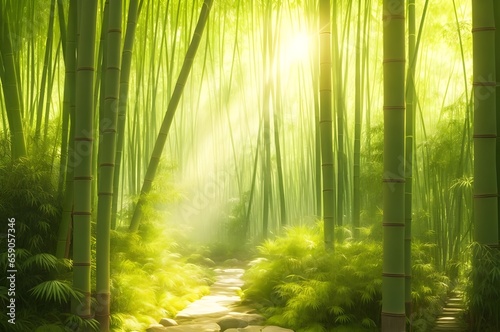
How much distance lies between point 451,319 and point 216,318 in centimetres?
157

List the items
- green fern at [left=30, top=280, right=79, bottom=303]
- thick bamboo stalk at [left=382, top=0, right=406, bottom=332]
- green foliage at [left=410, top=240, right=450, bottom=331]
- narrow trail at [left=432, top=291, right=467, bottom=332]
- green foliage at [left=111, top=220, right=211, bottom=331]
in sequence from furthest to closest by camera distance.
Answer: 1. green foliage at [left=111, top=220, right=211, bottom=331]
2. green foliage at [left=410, top=240, right=450, bottom=331]
3. narrow trail at [left=432, top=291, right=467, bottom=332]
4. green fern at [left=30, top=280, right=79, bottom=303]
5. thick bamboo stalk at [left=382, top=0, right=406, bottom=332]

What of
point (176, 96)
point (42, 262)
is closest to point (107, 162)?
point (42, 262)

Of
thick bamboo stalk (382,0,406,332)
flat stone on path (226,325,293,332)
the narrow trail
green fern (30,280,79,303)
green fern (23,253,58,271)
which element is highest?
thick bamboo stalk (382,0,406,332)

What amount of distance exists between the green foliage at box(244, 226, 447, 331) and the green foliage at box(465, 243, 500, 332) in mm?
415

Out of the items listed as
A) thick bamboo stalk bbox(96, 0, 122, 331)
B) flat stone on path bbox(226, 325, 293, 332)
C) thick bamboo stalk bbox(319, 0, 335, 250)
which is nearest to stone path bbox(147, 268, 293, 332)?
flat stone on path bbox(226, 325, 293, 332)

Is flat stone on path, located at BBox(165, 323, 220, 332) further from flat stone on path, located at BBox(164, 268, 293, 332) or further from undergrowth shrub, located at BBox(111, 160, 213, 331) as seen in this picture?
undergrowth shrub, located at BBox(111, 160, 213, 331)

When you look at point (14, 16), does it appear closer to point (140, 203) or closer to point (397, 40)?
point (140, 203)

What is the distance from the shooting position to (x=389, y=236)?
2.39 metres

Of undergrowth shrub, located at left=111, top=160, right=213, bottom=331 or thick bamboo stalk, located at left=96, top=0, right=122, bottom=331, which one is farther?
undergrowth shrub, located at left=111, top=160, right=213, bottom=331

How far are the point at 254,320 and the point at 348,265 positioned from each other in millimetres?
762

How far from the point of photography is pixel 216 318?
3.87m

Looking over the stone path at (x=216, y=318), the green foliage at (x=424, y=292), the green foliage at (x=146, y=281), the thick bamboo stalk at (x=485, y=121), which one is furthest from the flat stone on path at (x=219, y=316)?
the thick bamboo stalk at (x=485, y=121)

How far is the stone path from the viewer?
348cm

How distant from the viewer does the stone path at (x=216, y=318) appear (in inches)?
137
